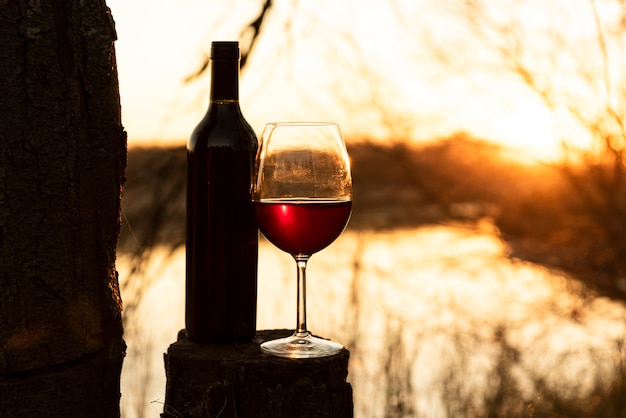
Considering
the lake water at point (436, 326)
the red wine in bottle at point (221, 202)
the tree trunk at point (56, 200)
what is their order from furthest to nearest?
the lake water at point (436, 326) < the red wine in bottle at point (221, 202) < the tree trunk at point (56, 200)

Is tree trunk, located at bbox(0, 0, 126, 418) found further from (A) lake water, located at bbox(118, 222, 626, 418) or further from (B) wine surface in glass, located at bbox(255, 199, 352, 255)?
(A) lake water, located at bbox(118, 222, 626, 418)

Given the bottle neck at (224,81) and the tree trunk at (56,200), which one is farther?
the bottle neck at (224,81)

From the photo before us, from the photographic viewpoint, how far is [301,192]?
2.04 meters

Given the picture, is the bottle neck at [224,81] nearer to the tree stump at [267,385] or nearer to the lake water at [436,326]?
A: the tree stump at [267,385]

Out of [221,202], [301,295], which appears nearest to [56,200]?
[221,202]

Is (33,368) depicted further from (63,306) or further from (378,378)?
(378,378)

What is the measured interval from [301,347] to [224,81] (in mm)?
703

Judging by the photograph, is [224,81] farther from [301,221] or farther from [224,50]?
[301,221]

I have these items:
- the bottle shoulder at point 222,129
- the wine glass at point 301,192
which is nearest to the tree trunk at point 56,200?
the bottle shoulder at point 222,129

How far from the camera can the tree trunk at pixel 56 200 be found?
6.56ft

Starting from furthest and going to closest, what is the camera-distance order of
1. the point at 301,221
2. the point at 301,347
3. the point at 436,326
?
the point at 436,326 → the point at 301,347 → the point at 301,221

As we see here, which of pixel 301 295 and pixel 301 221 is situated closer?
pixel 301 221

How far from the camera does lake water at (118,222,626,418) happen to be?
4.80 meters

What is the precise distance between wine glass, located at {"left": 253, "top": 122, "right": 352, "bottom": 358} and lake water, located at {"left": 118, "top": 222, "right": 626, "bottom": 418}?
1.98 m
